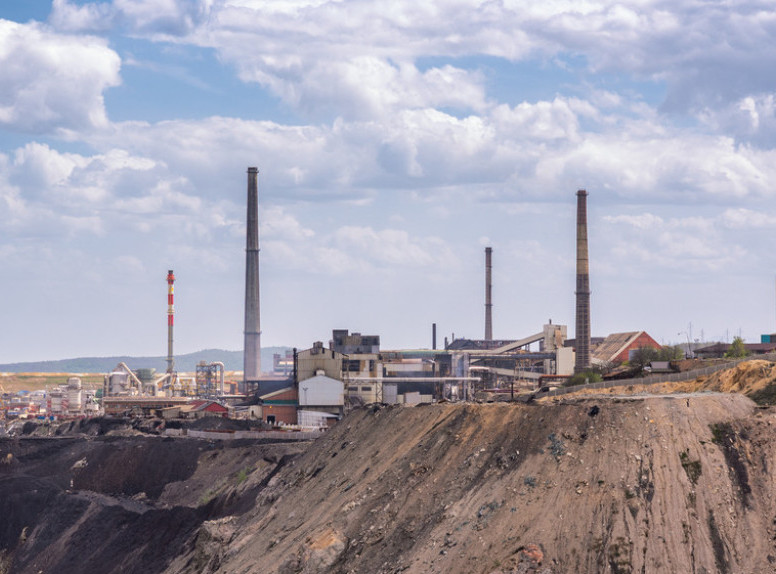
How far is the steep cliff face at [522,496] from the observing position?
35969 mm

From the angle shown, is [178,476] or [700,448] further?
[178,476]

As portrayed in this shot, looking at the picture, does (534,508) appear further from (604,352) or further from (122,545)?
(604,352)

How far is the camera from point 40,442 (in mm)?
123438

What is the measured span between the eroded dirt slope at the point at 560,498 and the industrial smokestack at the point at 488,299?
5439 inches

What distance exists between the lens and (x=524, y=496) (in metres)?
39.4

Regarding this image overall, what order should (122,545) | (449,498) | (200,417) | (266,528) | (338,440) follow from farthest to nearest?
(200,417) → (122,545) → (338,440) → (266,528) → (449,498)

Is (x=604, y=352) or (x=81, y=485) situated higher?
(x=604, y=352)

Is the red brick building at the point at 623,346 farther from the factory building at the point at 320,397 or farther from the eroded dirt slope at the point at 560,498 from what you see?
the eroded dirt slope at the point at 560,498

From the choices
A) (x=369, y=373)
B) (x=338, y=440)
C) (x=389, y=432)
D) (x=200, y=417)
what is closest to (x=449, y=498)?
(x=389, y=432)

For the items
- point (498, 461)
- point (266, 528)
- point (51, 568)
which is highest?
point (498, 461)

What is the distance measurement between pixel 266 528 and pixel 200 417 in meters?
81.2

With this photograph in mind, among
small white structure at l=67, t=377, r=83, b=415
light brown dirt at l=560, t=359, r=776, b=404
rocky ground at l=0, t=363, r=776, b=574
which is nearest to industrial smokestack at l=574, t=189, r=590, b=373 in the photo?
rocky ground at l=0, t=363, r=776, b=574

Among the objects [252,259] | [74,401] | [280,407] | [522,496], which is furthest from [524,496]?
[74,401]

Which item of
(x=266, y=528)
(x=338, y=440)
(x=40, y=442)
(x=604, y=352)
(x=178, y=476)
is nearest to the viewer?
(x=266, y=528)
